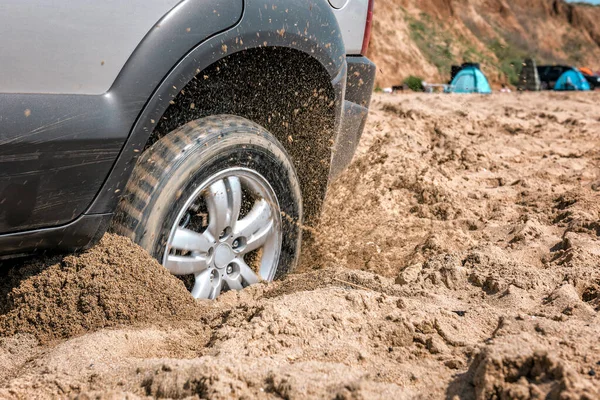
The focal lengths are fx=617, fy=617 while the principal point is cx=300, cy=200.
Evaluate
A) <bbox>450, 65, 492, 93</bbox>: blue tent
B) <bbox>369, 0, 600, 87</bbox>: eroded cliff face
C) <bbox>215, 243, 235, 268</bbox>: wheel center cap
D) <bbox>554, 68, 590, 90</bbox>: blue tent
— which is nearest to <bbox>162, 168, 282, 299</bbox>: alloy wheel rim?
<bbox>215, 243, 235, 268</bbox>: wheel center cap

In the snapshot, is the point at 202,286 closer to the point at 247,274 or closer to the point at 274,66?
the point at 247,274

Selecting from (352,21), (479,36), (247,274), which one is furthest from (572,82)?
(247,274)

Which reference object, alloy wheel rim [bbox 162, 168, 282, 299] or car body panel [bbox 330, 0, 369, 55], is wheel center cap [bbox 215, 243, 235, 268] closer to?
alloy wheel rim [bbox 162, 168, 282, 299]

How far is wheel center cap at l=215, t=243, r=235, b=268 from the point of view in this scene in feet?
8.49

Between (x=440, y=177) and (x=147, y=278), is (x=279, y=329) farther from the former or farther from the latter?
(x=440, y=177)

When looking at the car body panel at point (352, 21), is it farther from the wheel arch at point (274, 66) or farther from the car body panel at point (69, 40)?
the car body panel at point (69, 40)

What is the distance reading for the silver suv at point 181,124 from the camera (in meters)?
1.84

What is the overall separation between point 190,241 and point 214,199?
20 cm

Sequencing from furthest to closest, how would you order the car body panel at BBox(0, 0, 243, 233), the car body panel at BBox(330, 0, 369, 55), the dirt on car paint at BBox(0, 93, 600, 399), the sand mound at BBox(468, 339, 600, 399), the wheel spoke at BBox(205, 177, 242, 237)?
the car body panel at BBox(330, 0, 369, 55) → the wheel spoke at BBox(205, 177, 242, 237) → the car body panel at BBox(0, 0, 243, 233) → the dirt on car paint at BBox(0, 93, 600, 399) → the sand mound at BBox(468, 339, 600, 399)

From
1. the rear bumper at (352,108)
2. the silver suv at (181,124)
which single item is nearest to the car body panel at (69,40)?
the silver suv at (181,124)

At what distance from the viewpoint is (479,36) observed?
1551 inches

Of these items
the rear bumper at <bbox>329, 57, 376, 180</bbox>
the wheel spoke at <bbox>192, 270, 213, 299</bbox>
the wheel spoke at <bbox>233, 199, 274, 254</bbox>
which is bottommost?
the wheel spoke at <bbox>192, 270, 213, 299</bbox>

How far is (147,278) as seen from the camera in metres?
2.25

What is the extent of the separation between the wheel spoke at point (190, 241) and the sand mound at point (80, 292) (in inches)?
6.3
